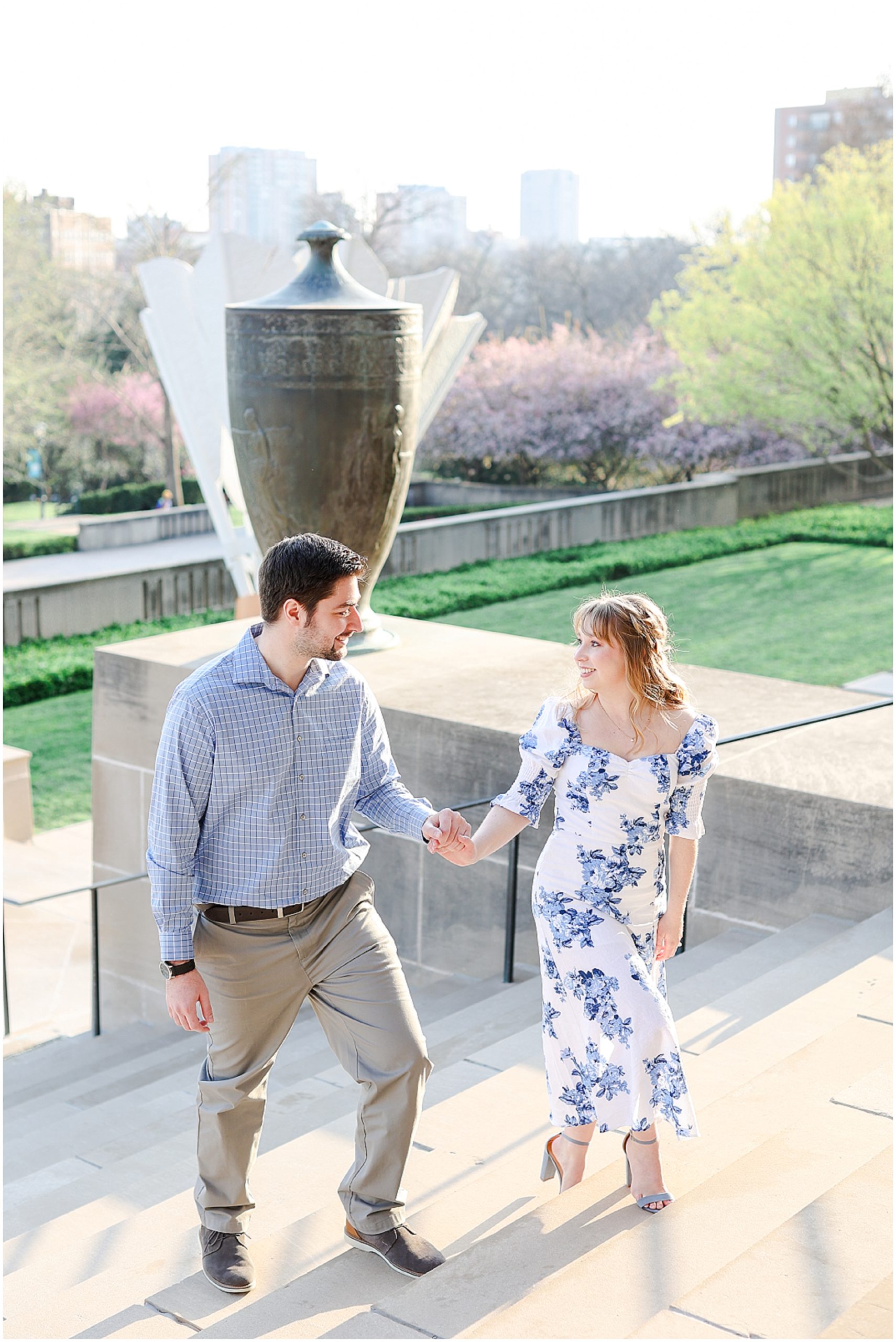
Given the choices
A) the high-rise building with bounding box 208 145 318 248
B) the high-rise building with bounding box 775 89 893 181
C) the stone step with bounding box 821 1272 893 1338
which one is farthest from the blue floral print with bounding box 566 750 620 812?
the high-rise building with bounding box 775 89 893 181

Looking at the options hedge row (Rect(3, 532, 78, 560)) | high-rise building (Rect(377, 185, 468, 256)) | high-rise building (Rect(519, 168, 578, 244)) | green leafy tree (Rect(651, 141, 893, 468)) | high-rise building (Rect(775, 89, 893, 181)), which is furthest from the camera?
high-rise building (Rect(519, 168, 578, 244))

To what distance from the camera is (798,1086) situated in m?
3.80

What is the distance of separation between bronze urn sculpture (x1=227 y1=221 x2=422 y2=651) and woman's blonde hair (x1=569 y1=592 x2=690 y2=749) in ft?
15.3

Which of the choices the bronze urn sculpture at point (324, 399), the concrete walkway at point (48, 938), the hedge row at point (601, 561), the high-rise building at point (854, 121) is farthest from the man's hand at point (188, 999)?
the high-rise building at point (854, 121)

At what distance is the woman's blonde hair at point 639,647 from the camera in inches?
124

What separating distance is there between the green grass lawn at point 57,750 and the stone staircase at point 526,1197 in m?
6.31

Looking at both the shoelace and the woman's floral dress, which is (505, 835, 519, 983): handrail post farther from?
the shoelace

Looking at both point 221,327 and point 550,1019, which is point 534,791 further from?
point 221,327

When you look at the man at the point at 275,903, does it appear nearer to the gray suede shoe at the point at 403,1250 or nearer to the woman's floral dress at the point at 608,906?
the gray suede shoe at the point at 403,1250

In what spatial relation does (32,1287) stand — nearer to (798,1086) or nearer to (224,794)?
(224,794)

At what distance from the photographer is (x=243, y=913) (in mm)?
3104

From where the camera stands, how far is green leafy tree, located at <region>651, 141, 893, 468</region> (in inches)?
686

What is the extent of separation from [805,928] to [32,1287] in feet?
11.0

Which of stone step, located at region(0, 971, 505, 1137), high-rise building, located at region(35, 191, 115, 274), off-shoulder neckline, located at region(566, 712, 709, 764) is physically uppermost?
high-rise building, located at region(35, 191, 115, 274)
